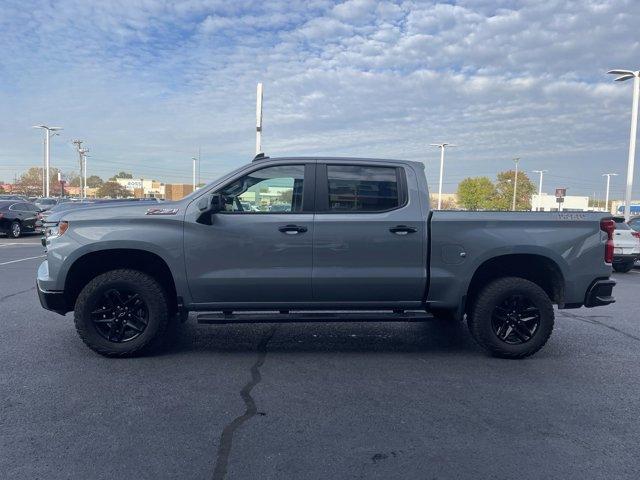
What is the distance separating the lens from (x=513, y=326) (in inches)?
222

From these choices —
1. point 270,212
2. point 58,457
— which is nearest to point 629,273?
point 270,212

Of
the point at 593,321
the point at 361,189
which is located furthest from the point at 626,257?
the point at 361,189

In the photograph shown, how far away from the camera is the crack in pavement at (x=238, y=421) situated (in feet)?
10.8

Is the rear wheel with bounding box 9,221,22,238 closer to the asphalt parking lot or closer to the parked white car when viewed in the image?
the asphalt parking lot

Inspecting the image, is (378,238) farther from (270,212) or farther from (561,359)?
(561,359)

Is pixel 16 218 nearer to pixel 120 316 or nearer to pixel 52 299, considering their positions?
pixel 52 299

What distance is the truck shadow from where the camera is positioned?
5.97 metres

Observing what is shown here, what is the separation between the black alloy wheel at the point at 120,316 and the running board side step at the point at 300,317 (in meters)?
0.60

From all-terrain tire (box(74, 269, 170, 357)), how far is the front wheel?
3223 mm

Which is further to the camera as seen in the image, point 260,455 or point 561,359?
point 561,359

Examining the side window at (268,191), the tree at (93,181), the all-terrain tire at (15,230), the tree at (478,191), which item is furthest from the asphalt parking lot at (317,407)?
the tree at (93,181)

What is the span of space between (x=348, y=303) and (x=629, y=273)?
11.9 meters

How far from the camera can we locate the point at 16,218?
21.9 m

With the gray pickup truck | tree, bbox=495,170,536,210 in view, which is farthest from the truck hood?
tree, bbox=495,170,536,210
